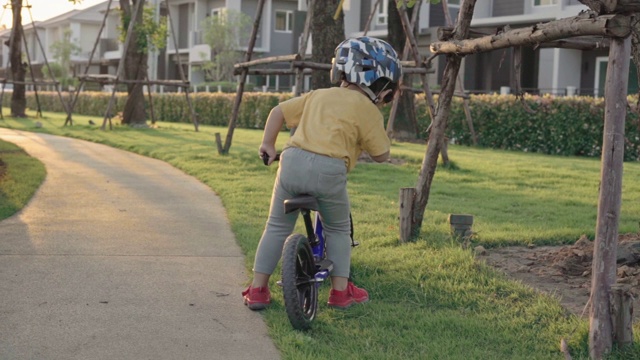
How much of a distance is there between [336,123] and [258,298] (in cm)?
114

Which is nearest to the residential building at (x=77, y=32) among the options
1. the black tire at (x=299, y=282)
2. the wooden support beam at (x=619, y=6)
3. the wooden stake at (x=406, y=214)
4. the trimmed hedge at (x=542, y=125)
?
the trimmed hedge at (x=542, y=125)

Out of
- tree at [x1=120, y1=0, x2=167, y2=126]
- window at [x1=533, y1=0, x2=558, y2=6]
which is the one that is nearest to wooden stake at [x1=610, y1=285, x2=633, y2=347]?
tree at [x1=120, y1=0, x2=167, y2=126]

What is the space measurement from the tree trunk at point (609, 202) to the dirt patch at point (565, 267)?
79 cm

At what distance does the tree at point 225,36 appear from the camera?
45625 mm

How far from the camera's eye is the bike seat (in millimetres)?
4705

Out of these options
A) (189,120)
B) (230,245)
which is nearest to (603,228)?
(230,245)

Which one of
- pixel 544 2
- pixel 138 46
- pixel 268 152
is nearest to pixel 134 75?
pixel 138 46

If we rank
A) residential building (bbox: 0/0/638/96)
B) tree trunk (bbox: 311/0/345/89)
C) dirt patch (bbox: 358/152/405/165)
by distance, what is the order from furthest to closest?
residential building (bbox: 0/0/638/96) → dirt patch (bbox: 358/152/405/165) → tree trunk (bbox: 311/0/345/89)

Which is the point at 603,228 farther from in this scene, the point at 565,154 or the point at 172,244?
the point at 565,154

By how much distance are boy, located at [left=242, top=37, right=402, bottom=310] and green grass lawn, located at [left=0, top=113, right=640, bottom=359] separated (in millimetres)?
590

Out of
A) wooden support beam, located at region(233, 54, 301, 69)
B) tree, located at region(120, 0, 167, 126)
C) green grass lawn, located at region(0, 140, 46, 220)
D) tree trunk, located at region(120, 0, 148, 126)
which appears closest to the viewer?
green grass lawn, located at region(0, 140, 46, 220)

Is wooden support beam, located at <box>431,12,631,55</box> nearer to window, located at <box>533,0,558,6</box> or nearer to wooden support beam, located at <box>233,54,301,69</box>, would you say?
wooden support beam, located at <box>233,54,301,69</box>

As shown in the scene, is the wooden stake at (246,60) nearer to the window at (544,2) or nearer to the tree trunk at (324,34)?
the tree trunk at (324,34)

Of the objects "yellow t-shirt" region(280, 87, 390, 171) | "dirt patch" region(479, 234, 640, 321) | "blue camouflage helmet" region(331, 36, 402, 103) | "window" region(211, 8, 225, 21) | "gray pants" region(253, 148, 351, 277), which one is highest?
"window" region(211, 8, 225, 21)
